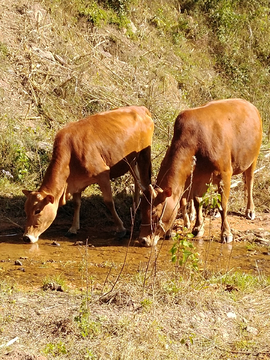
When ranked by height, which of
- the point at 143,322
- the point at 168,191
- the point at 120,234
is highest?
the point at 168,191

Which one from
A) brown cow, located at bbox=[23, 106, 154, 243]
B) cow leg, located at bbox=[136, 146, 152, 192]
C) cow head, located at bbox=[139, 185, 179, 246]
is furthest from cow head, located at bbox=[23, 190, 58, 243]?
cow leg, located at bbox=[136, 146, 152, 192]

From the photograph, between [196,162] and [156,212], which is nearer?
[156,212]

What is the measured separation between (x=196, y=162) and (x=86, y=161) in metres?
1.75

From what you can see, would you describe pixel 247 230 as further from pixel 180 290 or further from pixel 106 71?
pixel 106 71

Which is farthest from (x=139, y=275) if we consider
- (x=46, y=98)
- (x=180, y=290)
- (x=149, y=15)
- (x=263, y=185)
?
(x=149, y=15)

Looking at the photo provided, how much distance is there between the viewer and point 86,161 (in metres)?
8.85

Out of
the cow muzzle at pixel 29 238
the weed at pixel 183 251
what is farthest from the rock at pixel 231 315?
the cow muzzle at pixel 29 238

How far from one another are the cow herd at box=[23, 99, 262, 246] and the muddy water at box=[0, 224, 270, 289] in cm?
29

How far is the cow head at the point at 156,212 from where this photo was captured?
8047 mm

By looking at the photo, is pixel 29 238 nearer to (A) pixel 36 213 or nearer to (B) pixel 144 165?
(A) pixel 36 213

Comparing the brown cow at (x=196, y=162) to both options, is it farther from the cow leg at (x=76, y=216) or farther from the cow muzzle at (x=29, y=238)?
the cow muzzle at (x=29, y=238)

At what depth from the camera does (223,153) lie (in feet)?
28.2

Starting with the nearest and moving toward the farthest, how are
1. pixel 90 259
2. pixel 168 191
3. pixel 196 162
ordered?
pixel 90 259, pixel 168 191, pixel 196 162

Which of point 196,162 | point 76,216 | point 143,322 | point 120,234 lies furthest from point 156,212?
point 143,322
